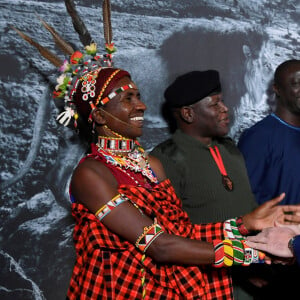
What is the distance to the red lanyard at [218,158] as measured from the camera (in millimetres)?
3158

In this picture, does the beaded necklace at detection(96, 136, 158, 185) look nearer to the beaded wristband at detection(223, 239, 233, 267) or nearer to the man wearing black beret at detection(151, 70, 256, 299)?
the man wearing black beret at detection(151, 70, 256, 299)

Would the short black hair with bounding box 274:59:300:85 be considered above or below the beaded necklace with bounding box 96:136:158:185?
above

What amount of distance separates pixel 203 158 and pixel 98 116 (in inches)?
33.4

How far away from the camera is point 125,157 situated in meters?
2.66

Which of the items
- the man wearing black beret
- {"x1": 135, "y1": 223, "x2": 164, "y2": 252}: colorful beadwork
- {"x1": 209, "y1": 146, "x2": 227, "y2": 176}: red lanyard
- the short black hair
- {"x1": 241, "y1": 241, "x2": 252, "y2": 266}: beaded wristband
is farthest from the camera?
the short black hair

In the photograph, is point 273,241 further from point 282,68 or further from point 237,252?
point 282,68

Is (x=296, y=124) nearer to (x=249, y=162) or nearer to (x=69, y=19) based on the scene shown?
(x=249, y=162)

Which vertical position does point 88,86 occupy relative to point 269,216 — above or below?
above

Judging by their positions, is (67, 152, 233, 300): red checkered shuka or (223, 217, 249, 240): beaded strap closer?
(67, 152, 233, 300): red checkered shuka

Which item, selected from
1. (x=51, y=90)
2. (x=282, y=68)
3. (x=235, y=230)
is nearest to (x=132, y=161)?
(x=235, y=230)

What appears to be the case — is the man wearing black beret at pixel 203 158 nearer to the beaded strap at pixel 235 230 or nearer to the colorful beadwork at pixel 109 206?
the beaded strap at pixel 235 230

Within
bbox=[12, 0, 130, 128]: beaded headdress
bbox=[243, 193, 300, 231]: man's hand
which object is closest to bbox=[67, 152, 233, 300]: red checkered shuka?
bbox=[243, 193, 300, 231]: man's hand

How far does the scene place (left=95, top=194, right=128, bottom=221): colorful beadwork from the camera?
237 centimetres

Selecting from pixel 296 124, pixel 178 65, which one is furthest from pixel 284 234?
pixel 178 65
